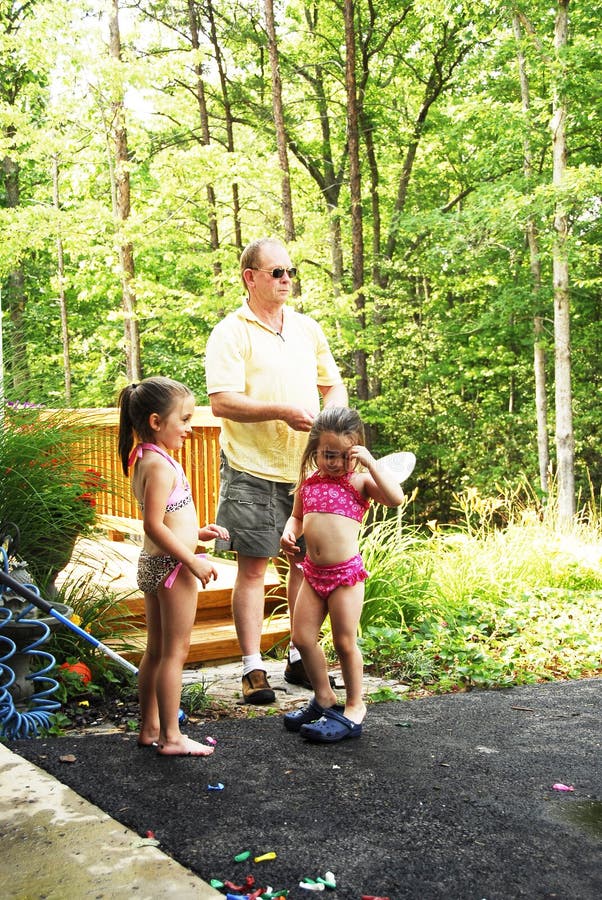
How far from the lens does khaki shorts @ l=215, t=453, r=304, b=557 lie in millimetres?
3619

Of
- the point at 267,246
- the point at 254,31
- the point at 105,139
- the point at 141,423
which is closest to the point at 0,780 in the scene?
the point at 141,423

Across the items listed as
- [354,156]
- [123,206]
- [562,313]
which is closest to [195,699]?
[123,206]

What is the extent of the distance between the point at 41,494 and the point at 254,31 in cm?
1590

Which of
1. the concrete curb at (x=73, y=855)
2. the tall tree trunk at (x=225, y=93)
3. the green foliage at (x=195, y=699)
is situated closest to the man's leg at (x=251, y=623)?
the green foliage at (x=195, y=699)

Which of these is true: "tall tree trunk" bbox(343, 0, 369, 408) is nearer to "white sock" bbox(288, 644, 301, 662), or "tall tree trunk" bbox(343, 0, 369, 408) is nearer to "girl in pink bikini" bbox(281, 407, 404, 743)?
"white sock" bbox(288, 644, 301, 662)

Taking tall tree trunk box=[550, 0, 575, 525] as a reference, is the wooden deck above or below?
below

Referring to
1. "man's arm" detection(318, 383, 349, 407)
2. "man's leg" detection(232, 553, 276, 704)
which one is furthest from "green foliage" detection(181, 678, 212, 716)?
"man's arm" detection(318, 383, 349, 407)

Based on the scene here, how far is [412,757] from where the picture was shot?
279cm

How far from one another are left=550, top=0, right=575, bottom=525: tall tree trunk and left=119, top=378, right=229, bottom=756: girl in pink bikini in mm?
9796

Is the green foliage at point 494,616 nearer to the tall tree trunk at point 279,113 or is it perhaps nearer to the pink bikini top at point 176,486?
the pink bikini top at point 176,486

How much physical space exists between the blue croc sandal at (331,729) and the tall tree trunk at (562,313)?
9375 millimetres

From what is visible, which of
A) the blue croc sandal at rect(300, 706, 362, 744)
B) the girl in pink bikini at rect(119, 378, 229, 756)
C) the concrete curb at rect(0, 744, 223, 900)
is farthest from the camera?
the blue croc sandal at rect(300, 706, 362, 744)

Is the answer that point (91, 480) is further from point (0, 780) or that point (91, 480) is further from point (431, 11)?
point (431, 11)

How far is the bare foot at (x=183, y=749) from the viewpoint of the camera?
8.80ft
